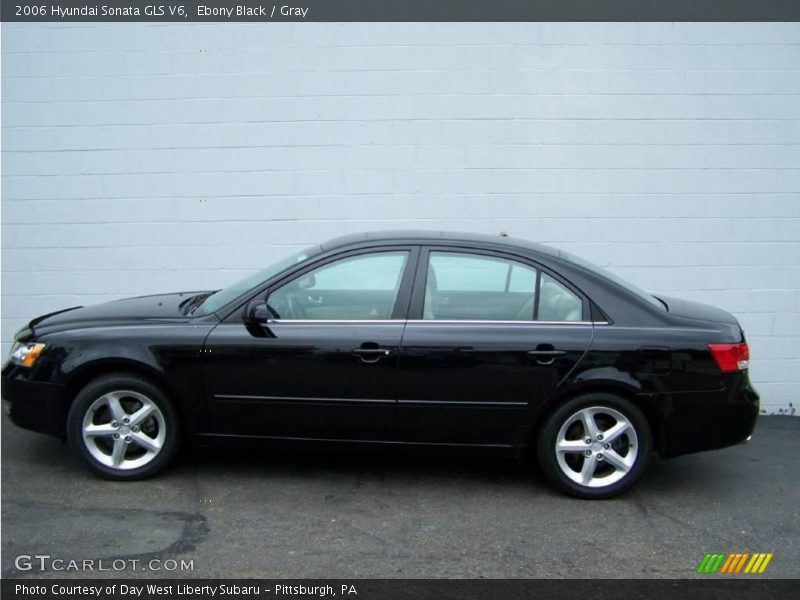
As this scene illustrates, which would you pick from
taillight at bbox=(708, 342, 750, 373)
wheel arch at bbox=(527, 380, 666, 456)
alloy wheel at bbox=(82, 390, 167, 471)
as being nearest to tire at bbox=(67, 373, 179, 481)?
alloy wheel at bbox=(82, 390, 167, 471)

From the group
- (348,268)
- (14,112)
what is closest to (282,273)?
(348,268)

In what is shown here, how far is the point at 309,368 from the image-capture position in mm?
5141

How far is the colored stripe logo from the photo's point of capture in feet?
14.6

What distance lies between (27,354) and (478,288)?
2.75 metres

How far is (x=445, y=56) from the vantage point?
723cm

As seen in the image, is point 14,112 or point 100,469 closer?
point 100,469

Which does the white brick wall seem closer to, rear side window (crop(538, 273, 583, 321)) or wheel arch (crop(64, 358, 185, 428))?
rear side window (crop(538, 273, 583, 321))

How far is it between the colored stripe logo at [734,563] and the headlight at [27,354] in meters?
3.91

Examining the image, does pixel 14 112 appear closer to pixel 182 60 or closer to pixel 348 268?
pixel 182 60

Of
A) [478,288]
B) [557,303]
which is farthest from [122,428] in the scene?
[557,303]

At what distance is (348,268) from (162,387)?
1306 millimetres

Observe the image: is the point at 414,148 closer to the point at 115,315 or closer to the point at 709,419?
the point at 115,315

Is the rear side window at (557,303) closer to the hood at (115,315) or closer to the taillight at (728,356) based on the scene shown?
the taillight at (728,356)
